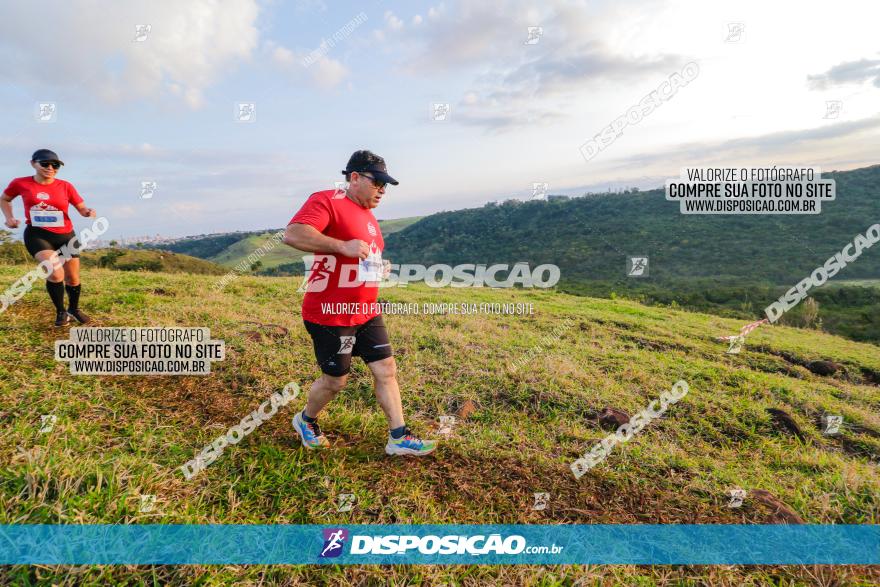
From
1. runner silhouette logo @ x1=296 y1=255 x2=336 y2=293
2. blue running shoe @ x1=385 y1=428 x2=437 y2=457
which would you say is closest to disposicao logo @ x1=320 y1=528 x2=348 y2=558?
blue running shoe @ x1=385 y1=428 x2=437 y2=457

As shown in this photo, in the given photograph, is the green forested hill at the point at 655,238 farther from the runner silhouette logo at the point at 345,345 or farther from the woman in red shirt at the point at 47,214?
the woman in red shirt at the point at 47,214

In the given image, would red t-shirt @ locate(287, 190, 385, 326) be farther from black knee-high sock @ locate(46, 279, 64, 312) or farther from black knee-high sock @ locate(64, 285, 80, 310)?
black knee-high sock @ locate(64, 285, 80, 310)

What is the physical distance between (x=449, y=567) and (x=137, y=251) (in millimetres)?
38955

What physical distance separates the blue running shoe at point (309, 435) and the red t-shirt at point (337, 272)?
40.7 inches

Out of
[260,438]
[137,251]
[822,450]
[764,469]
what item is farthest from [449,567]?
[137,251]

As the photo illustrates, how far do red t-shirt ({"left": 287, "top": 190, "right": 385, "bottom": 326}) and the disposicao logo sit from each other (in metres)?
1.56

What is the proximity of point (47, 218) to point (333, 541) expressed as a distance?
6.52 metres

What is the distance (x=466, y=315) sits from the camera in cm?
955

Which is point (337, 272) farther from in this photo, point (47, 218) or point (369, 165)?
point (47, 218)

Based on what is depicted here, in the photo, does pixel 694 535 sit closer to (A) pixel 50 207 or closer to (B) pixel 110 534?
(B) pixel 110 534

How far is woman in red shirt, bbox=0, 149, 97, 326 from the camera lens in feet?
18.9

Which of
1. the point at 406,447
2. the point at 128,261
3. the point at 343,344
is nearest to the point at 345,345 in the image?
the point at 343,344

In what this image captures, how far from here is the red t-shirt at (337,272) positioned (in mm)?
3453

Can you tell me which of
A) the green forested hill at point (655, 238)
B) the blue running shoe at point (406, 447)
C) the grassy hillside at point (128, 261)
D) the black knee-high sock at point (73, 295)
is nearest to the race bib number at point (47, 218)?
the black knee-high sock at point (73, 295)
